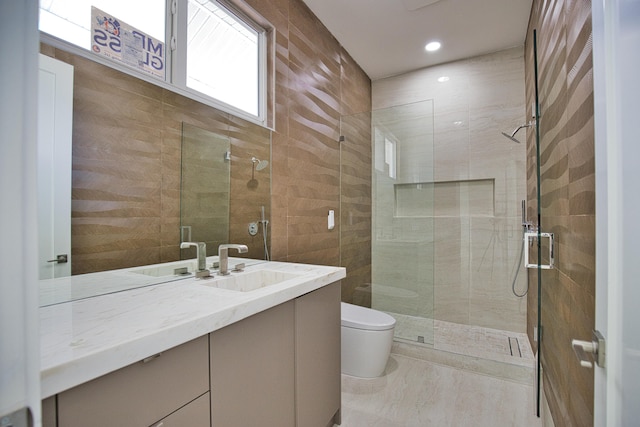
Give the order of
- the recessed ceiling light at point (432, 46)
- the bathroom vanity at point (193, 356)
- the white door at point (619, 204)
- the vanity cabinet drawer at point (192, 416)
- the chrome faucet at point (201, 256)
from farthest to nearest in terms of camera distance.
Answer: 1. the recessed ceiling light at point (432, 46)
2. the chrome faucet at point (201, 256)
3. the vanity cabinet drawer at point (192, 416)
4. the bathroom vanity at point (193, 356)
5. the white door at point (619, 204)

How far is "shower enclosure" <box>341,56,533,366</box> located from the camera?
8.49ft

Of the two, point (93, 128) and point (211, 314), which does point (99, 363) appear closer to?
point (211, 314)

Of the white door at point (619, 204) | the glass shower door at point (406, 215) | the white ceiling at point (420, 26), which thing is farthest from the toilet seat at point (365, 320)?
the white ceiling at point (420, 26)

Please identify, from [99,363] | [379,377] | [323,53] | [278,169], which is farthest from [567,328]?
[323,53]

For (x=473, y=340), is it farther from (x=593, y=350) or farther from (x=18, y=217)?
(x=18, y=217)

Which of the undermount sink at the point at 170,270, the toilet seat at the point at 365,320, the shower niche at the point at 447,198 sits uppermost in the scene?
the shower niche at the point at 447,198

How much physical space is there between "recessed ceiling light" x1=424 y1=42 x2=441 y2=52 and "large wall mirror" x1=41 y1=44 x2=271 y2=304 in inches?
80.3

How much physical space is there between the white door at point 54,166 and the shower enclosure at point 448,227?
7.15 feet

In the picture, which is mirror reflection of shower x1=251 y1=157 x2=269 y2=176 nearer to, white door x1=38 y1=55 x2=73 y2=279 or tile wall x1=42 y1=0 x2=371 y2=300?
tile wall x1=42 y1=0 x2=371 y2=300

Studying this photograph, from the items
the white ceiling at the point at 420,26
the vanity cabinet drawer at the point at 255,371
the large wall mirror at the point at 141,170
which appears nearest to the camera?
the vanity cabinet drawer at the point at 255,371

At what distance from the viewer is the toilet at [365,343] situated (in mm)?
1995

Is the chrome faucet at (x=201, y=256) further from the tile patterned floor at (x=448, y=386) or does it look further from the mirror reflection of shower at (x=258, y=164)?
the tile patterned floor at (x=448, y=386)

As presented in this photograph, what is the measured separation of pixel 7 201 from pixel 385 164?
263 cm

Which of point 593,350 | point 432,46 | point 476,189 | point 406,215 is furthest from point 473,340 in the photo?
point 432,46
